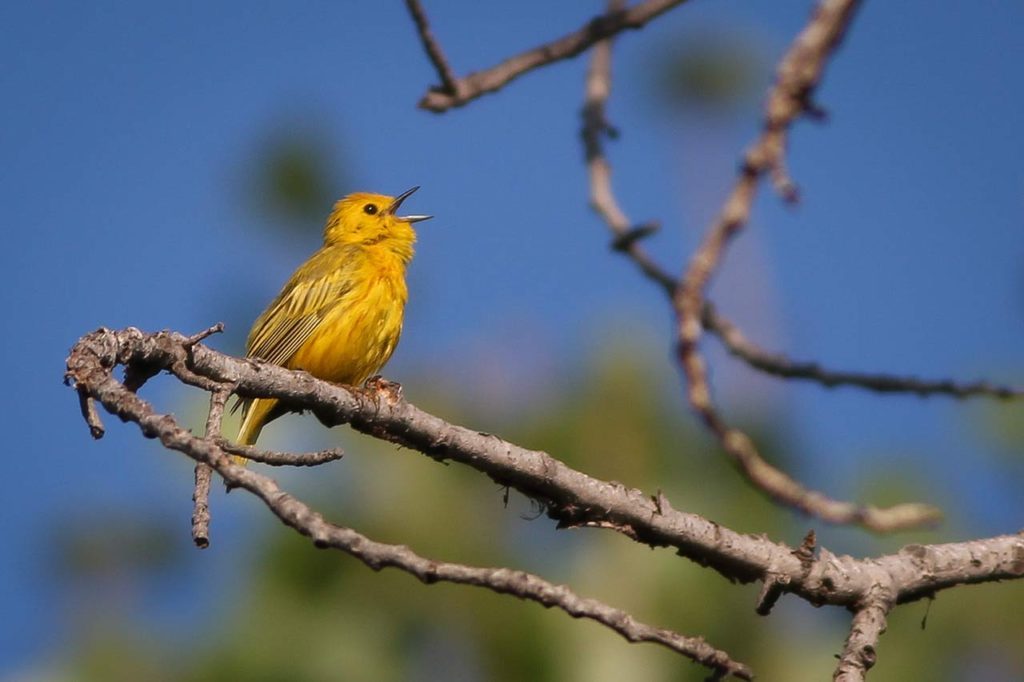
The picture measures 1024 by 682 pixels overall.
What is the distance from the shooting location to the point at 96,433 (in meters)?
3.23

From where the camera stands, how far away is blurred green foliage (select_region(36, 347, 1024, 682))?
847 cm

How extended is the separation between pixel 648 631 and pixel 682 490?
242 inches

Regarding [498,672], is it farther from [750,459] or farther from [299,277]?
[750,459]

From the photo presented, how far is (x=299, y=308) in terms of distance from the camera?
7.51m

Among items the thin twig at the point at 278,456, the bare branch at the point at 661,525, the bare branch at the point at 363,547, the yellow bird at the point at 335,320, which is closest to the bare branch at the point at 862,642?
the bare branch at the point at 661,525

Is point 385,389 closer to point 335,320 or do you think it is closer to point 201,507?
point 201,507

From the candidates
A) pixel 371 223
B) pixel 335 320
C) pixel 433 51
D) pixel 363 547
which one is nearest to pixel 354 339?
pixel 335 320

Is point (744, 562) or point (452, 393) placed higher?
point (452, 393)

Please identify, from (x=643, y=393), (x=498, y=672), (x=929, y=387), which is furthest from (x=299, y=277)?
(x=929, y=387)

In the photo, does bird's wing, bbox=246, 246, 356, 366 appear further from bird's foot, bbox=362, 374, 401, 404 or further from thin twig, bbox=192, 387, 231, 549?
thin twig, bbox=192, 387, 231, 549

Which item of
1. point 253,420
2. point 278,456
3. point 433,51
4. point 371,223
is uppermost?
point 371,223

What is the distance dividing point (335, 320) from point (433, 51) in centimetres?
359

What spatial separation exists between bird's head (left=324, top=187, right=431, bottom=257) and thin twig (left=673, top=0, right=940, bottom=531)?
5.43 meters

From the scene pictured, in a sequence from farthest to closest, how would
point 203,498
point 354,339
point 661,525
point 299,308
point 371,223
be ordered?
point 371,223, point 299,308, point 354,339, point 661,525, point 203,498
